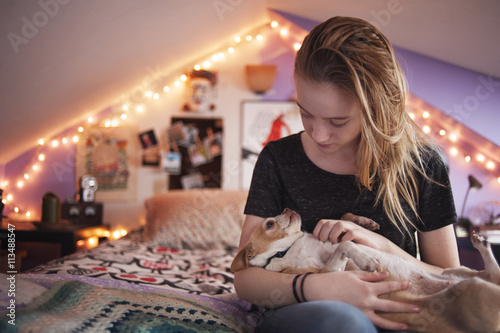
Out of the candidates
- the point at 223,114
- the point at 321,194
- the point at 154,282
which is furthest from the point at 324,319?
the point at 223,114

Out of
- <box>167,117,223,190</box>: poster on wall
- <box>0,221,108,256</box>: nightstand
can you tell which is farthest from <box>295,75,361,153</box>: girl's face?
<box>167,117,223,190</box>: poster on wall

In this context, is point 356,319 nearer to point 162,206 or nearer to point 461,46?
point 461,46

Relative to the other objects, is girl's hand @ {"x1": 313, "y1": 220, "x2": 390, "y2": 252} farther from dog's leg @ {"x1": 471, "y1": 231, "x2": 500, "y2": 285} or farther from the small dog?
dog's leg @ {"x1": 471, "y1": 231, "x2": 500, "y2": 285}

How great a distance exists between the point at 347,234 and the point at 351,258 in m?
0.07

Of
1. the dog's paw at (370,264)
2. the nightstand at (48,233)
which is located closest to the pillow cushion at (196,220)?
Result: the nightstand at (48,233)

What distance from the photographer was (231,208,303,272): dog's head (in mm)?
1142

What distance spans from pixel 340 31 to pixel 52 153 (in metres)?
2.84

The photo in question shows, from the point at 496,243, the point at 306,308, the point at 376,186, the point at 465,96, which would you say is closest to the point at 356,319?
the point at 306,308

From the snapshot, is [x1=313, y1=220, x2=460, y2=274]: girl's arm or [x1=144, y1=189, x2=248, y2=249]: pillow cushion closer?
[x1=313, y1=220, x2=460, y2=274]: girl's arm

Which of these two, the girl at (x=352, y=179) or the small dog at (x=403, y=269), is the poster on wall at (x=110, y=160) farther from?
the small dog at (x=403, y=269)

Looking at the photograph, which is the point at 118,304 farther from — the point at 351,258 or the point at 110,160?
A: the point at 110,160

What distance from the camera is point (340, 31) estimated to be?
3.39 ft

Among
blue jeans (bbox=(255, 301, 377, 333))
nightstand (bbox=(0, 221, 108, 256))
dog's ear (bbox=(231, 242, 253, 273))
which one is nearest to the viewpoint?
blue jeans (bbox=(255, 301, 377, 333))

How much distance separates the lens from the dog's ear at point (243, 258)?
1.13 metres
